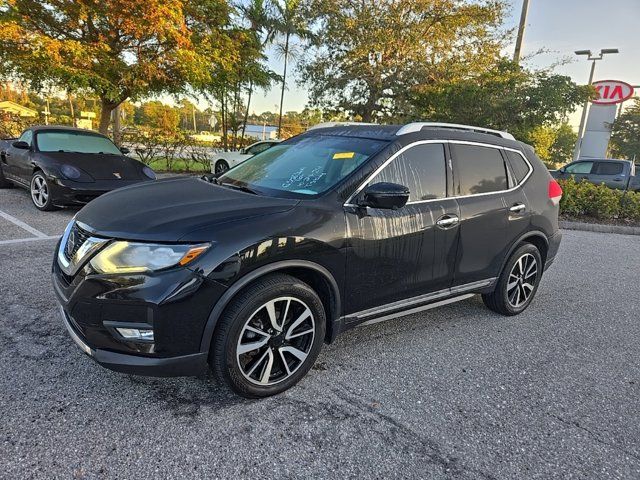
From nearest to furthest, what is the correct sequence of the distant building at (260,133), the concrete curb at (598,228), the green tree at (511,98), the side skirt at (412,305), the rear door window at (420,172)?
the side skirt at (412,305) → the rear door window at (420,172) → the concrete curb at (598,228) → the green tree at (511,98) → the distant building at (260,133)

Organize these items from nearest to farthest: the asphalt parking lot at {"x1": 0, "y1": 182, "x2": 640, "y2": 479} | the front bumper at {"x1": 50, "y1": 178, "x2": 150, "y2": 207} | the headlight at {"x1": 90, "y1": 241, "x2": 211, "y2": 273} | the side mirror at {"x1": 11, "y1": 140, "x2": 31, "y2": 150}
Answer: the asphalt parking lot at {"x1": 0, "y1": 182, "x2": 640, "y2": 479}
the headlight at {"x1": 90, "y1": 241, "x2": 211, "y2": 273}
the front bumper at {"x1": 50, "y1": 178, "x2": 150, "y2": 207}
the side mirror at {"x1": 11, "y1": 140, "x2": 31, "y2": 150}

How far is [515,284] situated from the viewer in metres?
4.12

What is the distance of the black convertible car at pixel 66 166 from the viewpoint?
21.7 ft

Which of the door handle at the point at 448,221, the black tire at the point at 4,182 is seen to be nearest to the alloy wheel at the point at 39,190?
the black tire at the point at 4,182

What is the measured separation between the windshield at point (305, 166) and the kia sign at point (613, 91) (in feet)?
81.2

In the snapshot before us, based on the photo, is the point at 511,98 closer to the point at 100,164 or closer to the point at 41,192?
the point at 100,164

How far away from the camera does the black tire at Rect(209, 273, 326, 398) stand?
2355 millimetres

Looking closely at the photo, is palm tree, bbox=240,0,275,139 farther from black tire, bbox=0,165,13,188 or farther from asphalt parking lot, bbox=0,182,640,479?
asphalt parking lot, bbox=0,182,640,479

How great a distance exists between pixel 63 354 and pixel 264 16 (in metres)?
16.8

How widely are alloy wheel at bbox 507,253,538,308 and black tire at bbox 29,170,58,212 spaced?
6.69 m

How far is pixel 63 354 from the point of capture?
2.87 metres

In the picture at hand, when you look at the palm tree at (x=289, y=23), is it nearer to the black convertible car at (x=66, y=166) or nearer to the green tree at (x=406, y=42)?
the green tree at (x=406, y=42)

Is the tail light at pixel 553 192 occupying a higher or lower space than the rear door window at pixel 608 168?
lower

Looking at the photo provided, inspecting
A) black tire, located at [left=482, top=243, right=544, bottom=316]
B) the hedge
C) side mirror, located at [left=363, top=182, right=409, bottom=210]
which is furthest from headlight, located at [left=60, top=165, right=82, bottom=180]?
the hedge
